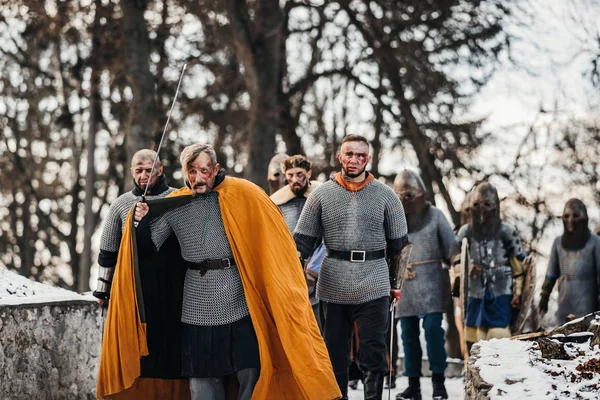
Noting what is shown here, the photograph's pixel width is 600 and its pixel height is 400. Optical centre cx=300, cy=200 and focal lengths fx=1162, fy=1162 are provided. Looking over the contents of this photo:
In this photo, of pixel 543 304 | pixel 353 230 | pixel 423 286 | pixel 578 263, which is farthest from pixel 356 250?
pixel 578 263

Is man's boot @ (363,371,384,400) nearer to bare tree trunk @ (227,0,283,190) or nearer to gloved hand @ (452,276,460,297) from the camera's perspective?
gloved hand @ (452,276,460,297)

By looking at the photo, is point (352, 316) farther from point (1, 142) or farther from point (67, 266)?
point (67, 266)

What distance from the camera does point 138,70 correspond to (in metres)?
16.6

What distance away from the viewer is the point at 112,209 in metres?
8.14

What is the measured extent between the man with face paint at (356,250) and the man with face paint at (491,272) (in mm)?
2334

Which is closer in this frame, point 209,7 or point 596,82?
point 596,82

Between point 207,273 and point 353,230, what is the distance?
1.45 metres

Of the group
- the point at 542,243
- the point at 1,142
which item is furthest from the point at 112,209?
the point at 1,142

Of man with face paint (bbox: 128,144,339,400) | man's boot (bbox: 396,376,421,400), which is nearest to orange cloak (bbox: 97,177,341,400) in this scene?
man with face paint (bbox: 128,144,339,400)

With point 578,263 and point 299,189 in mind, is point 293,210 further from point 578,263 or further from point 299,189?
point 578,263

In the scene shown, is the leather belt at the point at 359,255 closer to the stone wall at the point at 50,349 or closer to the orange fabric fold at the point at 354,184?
the orange fabric fold at the point at 354,184

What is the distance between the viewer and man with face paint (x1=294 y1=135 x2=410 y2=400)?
7.83 metres

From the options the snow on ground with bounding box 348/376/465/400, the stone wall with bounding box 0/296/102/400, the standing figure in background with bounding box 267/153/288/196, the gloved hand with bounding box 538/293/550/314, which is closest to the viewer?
the stone wall with bounding box 0/296/102/400

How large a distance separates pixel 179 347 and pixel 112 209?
58.4 inches
